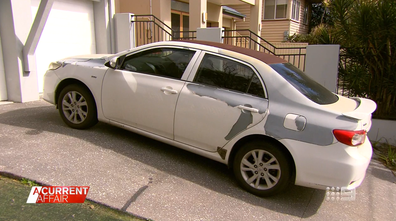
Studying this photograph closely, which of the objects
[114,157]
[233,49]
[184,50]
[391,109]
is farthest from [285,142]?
[391,109]

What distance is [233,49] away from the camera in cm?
394

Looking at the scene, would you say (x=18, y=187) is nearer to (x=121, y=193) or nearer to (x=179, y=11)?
(x=121, y=193)

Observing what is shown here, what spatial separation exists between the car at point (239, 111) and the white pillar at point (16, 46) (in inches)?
96.7

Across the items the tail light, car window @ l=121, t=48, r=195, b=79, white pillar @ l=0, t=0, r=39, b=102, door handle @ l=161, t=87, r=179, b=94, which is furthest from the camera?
white pillar @ l=0, t=0, r=39, b=102

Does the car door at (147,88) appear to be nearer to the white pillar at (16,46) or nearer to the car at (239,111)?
the car at (239,111)

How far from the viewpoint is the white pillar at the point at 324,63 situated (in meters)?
6.37

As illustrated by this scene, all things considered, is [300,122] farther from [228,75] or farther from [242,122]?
[228,75]

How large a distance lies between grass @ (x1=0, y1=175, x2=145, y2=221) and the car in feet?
4.29

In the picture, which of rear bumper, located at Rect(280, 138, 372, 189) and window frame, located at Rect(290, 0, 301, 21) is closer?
rear bumper, located at Rect(280, 138, 372, 189)

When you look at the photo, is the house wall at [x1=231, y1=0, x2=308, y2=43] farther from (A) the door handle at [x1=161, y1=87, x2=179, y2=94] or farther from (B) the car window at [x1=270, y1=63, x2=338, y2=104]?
(A) the door handle at [x1=161, y1=87, x2=179, y2=94]

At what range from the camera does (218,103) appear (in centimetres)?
360

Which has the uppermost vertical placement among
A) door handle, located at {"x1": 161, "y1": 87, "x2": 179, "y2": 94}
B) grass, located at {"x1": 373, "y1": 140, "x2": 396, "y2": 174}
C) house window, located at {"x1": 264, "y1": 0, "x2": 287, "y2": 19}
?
house window, located at {"x1": 264, "y1": 0, "x2": 287, "y2": 19}

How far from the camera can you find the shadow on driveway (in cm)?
350

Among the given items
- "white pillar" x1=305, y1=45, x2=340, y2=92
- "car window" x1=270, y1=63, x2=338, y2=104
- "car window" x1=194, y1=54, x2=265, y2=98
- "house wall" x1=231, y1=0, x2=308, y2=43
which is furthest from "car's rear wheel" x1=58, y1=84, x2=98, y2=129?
"house wall" x1=231, y1=0, x2=308, y2=43
